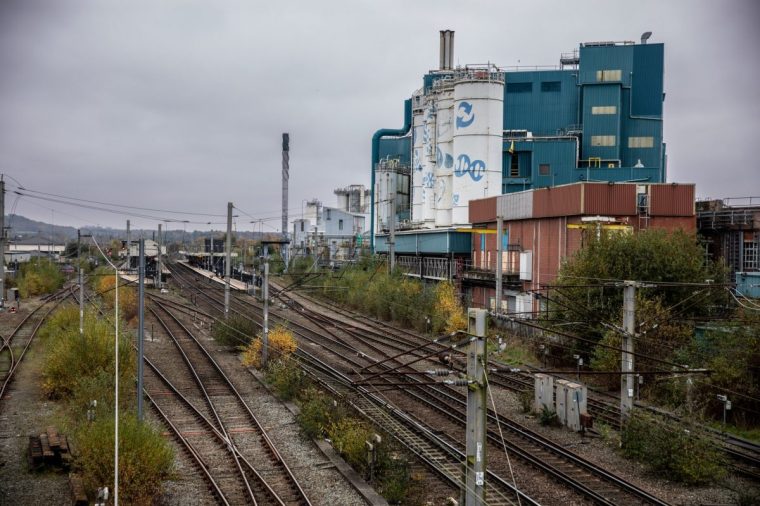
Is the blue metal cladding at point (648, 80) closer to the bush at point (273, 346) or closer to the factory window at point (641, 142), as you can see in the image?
the factory window at point (641, 142)

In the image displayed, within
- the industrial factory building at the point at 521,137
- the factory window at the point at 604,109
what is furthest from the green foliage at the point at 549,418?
the factory window at the point at 604,109

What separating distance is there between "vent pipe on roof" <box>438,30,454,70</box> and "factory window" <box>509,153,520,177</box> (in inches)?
603

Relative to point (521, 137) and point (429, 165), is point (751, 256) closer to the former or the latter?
point (521, 137)

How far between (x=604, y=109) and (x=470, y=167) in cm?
1342

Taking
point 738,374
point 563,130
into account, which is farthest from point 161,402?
point 563,130

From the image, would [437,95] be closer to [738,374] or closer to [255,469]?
[738,374]

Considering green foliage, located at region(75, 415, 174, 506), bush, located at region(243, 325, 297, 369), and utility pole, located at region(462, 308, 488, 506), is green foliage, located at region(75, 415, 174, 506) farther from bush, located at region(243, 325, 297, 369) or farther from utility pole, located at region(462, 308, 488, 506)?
bush, located at region(243, 325, 297, 369)

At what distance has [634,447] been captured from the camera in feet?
52.3

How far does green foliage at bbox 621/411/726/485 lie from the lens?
14.4 metres

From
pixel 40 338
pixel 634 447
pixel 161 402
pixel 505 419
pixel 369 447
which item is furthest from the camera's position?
pixel 40 338

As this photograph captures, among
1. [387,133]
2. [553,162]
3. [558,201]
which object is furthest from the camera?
[387,133]

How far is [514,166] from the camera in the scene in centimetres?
5256

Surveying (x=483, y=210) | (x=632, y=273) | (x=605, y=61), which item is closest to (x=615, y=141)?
(x=605, y=61)

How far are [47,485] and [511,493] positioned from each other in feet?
29.7
